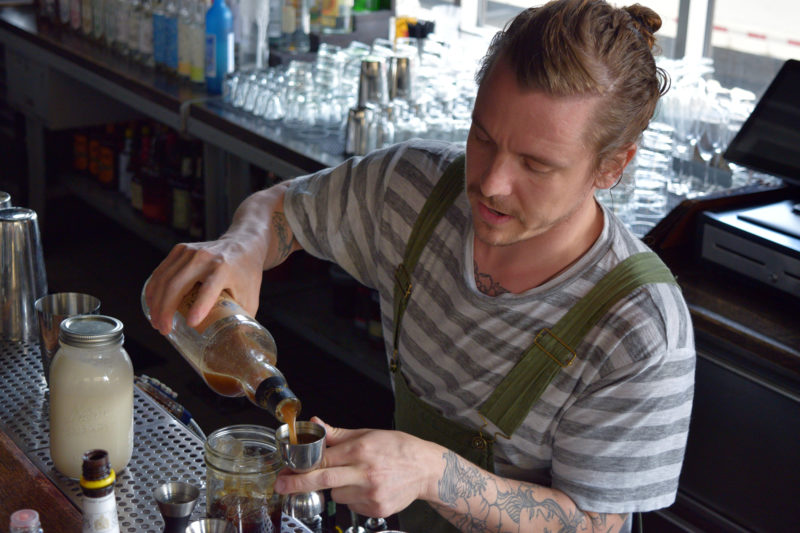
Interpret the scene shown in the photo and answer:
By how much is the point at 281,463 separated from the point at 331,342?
2.43m

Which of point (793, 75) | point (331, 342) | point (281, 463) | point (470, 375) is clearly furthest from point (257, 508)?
point (331, 342)

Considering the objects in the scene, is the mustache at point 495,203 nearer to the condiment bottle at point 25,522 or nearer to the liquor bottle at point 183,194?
the condiment bottle at point 25,522

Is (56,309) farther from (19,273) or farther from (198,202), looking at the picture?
(198,202)

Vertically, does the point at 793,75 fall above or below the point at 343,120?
above

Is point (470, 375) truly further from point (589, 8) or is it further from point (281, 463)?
point (589, 8)

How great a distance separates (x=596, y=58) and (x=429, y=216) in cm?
47

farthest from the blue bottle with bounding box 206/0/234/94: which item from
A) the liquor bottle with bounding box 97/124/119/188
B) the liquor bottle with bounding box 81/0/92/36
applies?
the liquor bottle with bounding box 97/124/119/188

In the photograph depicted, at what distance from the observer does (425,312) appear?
1.73 metres

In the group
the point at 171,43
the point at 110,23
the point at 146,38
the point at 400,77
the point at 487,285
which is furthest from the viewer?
the point at 110,23

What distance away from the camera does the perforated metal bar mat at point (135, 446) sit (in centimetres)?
137

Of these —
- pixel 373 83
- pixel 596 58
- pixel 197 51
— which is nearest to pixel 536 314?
pixel 596 58

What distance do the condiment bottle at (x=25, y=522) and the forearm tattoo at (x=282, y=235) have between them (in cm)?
74

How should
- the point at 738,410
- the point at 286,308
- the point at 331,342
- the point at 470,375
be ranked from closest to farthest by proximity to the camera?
1. the point at 470,375
2. the point at 738,410
3. the point at 331,342
4. the point at 286,308

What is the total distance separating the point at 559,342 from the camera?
1512mm
